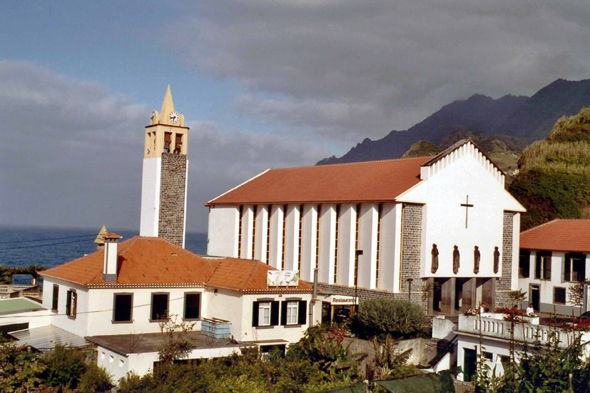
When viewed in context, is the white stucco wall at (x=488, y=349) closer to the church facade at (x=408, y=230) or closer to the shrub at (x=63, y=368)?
the church facade at (x=408, y=230)

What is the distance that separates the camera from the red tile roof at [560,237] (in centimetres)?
4453

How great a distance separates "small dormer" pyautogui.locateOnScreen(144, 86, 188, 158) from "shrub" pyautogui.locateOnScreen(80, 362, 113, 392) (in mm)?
25308

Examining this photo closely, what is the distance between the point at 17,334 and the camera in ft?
113

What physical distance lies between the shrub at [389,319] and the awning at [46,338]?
546 inches

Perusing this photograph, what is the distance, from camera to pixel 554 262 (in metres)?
45.8

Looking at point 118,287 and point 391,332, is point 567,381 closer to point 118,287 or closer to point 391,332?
point 391,332

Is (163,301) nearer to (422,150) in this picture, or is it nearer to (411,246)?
(411,246)

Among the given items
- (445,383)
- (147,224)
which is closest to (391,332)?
(445,383)

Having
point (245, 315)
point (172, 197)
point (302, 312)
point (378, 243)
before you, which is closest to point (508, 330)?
point (302, 312)

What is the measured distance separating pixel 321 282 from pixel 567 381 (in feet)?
85.8

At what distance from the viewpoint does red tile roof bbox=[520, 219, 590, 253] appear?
1753 inches


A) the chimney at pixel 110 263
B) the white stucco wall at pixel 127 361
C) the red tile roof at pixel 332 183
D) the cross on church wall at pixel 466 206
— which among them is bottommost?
the white stucco wall at pixel 127 361

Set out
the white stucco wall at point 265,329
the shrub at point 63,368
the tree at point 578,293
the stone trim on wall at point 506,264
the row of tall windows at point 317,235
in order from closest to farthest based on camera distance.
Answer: the shrub at point 63,368 → the white stucco wall at point 265,329 → the tree at point 578,293 → the row of tall windows at point 317,235 → the stone trim on wall at point 506,264

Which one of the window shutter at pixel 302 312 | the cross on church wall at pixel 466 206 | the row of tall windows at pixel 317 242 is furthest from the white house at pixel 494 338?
the row of tall windows at pixel 317 242
